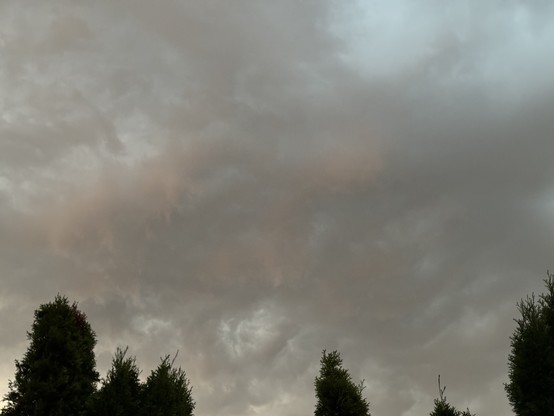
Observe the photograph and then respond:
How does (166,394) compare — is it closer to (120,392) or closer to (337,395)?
(120,392)

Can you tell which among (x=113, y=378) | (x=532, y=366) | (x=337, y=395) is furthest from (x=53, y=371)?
(x=532, y=366)

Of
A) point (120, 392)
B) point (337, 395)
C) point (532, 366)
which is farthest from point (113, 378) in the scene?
point (532, 366)

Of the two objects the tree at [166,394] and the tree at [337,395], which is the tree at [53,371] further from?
the tree at [337,395]

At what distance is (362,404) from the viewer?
37.0 m

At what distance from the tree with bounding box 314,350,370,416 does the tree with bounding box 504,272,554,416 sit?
9102mm

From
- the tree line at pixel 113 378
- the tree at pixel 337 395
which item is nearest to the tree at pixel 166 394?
the tree line at pixel 113 378

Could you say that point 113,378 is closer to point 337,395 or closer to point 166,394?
point 166,394

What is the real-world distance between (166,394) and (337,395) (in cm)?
1103

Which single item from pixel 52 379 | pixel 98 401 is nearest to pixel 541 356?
pixel 98 401

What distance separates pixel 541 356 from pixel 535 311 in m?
2.70

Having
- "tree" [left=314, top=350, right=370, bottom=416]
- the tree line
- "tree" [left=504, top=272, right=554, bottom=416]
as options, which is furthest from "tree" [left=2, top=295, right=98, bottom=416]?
"tree" [left=504, top=272, right=554, bottom=416]

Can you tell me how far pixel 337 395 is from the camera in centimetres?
3700

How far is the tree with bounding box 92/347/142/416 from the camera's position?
102 feet

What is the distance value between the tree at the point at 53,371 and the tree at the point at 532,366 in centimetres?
2392
